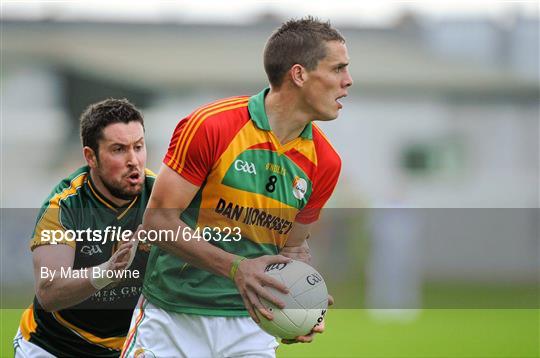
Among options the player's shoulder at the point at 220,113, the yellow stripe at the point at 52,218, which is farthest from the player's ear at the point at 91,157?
the player's shoulder at the point at 220,113

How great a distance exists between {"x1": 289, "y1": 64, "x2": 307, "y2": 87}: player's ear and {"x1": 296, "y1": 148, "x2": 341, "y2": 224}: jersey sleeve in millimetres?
512

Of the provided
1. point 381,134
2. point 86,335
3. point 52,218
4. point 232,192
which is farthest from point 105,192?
point 381,134

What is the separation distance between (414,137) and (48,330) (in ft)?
72.4

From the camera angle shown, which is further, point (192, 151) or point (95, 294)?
point (95, 294)

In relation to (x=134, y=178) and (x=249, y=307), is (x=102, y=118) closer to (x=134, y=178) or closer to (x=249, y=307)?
(x=134, y=178)

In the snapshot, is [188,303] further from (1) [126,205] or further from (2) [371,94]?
(2) [371,94]

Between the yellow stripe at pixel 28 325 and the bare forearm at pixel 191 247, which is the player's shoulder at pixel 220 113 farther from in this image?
the yellow stripe at pixel 28 325

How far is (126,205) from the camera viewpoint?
662 cm

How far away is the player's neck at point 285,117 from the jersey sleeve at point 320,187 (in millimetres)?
286

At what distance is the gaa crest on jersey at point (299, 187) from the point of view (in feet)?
19.5

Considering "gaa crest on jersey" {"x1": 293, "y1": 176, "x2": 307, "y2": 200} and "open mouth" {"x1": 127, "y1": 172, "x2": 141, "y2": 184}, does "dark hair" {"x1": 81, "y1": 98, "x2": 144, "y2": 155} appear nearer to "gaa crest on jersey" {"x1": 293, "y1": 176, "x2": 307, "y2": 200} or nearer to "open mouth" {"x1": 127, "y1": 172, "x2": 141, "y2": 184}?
"open mouth" {"x1": 127, "y1": 172, "x2": 141, "y2": 184}

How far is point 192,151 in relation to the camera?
551 centimetres

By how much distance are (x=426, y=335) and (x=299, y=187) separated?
35.8 ft

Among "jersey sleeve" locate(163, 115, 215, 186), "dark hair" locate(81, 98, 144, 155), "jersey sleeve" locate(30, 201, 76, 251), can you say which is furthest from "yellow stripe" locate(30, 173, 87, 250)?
"jersey sleeve" locate(163, 115, 215, 186)
